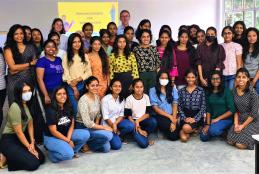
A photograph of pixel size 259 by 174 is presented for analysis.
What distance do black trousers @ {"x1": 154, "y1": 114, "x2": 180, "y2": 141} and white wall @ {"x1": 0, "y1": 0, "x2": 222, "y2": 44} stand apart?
4.89m

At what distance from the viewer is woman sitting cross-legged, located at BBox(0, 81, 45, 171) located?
10.9 ft

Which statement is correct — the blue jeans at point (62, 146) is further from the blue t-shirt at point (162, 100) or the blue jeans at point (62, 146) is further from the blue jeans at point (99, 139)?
the blue t-shirt at point (162, 100)

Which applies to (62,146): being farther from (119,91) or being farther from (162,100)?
(162,100)

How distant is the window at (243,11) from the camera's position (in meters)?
8.41

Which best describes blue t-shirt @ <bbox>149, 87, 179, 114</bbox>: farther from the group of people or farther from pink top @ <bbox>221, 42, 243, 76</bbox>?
pink top @ <bbox>221, 42, 243, 76</bbox>

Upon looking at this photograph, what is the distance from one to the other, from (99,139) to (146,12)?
233 inches

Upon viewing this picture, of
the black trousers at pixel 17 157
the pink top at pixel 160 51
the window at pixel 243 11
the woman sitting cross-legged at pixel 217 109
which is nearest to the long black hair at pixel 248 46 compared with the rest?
the woman sitting cross-legged at pixel 217 109

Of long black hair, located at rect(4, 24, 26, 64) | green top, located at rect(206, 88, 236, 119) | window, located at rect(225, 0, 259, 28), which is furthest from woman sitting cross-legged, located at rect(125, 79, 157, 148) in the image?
window, located at rect(225, 0, 259, 28)

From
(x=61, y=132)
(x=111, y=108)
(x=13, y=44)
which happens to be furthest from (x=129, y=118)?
(x=13, y=44)

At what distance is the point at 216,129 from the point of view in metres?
4.16

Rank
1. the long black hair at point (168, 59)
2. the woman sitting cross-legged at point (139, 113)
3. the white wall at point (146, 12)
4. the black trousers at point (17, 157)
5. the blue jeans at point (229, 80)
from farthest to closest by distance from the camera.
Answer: the white wall at point (146, 12)
the blue jeans at point (229, 80)
the long black hair at point (168, 59)
the woman sitting cross-legged at point (139, 113)
the black trousers at point (17, 157)

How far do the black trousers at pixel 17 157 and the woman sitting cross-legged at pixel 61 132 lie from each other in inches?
8.9

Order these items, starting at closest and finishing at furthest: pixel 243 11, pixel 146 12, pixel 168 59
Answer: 1. pixel 168 59
2. pixel 243 11
3. pixel 146 12

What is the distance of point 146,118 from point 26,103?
1551 millimetres
